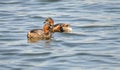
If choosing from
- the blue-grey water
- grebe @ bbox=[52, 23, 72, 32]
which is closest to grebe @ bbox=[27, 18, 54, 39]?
the blue-grey water

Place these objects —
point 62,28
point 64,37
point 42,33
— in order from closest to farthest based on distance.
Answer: point 42,33 → point 64,37 → point 62,28

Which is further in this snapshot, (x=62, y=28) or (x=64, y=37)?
(x=62, y=28)

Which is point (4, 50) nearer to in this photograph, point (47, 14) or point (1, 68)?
point (1, 68)

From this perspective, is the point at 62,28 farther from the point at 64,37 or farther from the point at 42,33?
the point at 42,33

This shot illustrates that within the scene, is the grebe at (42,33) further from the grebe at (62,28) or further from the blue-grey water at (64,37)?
the grebe at (62,28)

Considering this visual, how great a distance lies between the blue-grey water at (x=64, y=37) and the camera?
48.5 ft

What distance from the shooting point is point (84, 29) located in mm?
19422

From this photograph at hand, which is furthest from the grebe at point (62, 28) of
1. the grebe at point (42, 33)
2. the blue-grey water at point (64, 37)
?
the grebe at point (42, 33)

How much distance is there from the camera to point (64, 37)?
60.0ft

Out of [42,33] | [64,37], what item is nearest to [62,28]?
[64,37]

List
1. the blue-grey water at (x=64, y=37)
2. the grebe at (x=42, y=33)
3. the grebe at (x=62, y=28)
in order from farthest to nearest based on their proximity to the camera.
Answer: the grebe at (x=62, y=28), the grebe at (x=42, y=33), the blue-grey water at (x=64, y=37)

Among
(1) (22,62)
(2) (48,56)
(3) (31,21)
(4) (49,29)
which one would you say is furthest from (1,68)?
(3) (31,21)

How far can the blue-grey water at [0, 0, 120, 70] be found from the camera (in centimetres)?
1479

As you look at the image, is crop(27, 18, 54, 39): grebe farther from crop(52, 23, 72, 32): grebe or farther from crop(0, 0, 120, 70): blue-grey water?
crop(52, 23, 72, 32): grebe
